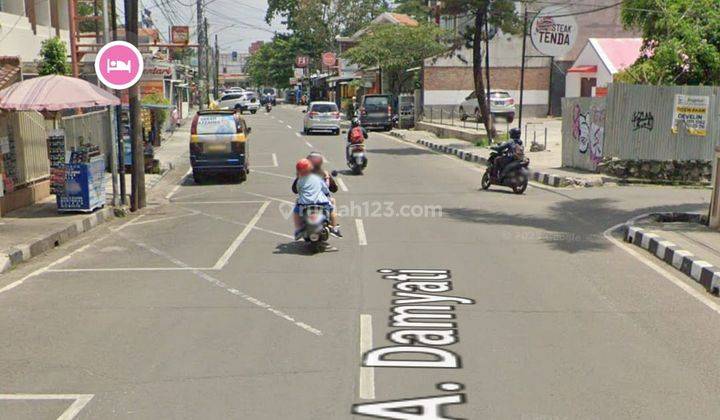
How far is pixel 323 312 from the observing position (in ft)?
25.7

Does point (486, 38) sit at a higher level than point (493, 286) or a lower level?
higher

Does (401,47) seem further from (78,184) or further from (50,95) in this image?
(50,95)

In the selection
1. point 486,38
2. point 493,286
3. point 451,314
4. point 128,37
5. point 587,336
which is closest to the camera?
point 587,336

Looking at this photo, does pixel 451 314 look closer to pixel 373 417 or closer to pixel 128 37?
pixel 373 417

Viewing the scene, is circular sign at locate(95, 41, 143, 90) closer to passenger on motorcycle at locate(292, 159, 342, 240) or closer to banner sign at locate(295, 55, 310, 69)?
passenger on motorcycle at locate(292, 159, 342, 240)

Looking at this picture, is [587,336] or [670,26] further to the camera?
[670,26]

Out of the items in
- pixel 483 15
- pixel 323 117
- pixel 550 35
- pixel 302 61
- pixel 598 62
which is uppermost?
pixel 302 61

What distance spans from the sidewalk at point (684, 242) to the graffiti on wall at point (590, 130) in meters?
6.31

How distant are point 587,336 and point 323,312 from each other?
2.61m

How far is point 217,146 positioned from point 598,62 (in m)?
30.6

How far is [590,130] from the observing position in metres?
20.5

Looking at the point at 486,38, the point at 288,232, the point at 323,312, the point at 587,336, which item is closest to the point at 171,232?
the point at 288,232

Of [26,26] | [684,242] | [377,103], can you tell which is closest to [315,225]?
[684,242]

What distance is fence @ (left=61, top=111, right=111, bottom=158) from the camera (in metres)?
16.5
